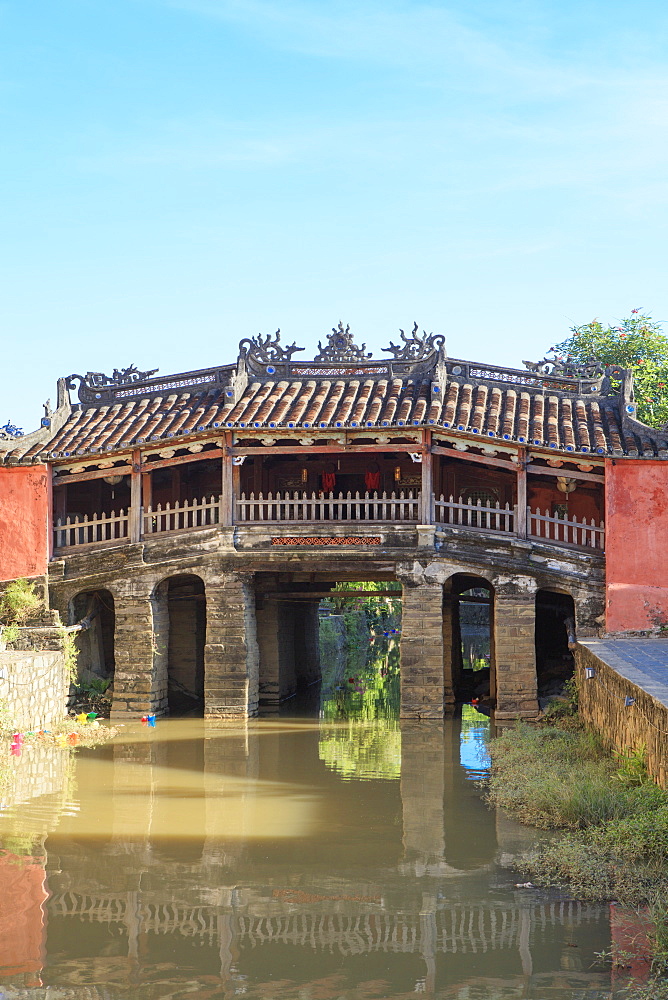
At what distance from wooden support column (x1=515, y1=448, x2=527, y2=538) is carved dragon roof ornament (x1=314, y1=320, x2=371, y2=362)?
382 centimetres

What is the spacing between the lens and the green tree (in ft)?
84.1

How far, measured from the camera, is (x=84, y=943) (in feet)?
26.3

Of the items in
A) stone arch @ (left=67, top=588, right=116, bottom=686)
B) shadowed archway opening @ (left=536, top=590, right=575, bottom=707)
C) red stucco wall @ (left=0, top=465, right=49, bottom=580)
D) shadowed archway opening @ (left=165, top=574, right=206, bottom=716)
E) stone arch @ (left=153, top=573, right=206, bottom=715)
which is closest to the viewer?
shadowed archway opening @ (left=536, top=590, right=575, bottom=707)

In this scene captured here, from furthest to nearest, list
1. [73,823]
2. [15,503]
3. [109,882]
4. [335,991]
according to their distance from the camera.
A: 1. [15,503]
2. [73,823]
3. [109,882]
4. [335,991]

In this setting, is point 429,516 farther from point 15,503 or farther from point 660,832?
point 660,832

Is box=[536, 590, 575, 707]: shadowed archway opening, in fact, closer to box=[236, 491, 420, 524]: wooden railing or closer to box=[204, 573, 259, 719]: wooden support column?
box=[236, 491, 420, 524]: wooden railing

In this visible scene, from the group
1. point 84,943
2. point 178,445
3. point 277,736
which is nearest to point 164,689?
point 277,736

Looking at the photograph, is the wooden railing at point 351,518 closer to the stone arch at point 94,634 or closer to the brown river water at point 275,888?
the stone arch at point 94,634

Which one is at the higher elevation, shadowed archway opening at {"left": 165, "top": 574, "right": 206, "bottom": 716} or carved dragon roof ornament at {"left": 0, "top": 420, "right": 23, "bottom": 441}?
carved dragon roof ornament at {"left": 0, "top": 420, "right": 23, "bottom": 441}

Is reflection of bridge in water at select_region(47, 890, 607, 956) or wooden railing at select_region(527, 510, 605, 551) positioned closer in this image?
reflection of bridge in water at select_region(47, 890, 607, 956)

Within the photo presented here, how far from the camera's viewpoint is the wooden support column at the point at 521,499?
19.1 m

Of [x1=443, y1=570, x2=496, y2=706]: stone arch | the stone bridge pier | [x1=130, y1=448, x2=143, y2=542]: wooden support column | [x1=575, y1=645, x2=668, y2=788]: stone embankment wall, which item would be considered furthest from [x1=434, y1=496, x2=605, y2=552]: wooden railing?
[x1=130, y1=448, x2=143, y2=542]: wooden support column

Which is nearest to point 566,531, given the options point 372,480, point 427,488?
point 427,488

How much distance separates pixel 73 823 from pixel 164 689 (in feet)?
29.4
